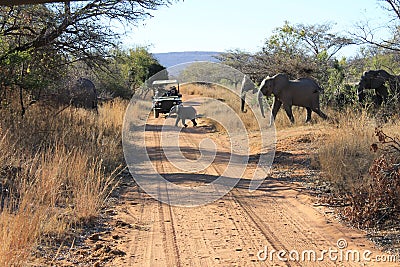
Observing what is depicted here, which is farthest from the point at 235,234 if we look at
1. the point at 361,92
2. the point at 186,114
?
the point at 186,114

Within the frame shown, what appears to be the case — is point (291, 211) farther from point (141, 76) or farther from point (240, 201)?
point (141, 76)

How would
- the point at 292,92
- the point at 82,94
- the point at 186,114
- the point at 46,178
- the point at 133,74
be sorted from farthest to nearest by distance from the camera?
1. the point at 133,74
2. the point at 186,114
3. the point at 82,94
4. the point at 292,92
5. the point at 46,178

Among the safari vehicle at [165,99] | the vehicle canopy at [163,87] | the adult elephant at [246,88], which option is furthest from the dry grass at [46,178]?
the vehicle canopy at [163,87]

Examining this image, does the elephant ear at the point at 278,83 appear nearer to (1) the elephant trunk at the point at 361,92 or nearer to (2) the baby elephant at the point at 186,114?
(1) the elephant trunk at the point at 361,92

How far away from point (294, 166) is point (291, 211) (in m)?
3.86

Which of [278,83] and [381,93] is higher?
[278,83]

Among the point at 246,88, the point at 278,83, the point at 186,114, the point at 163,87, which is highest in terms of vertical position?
the point at 278,83

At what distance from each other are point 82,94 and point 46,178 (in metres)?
12.8

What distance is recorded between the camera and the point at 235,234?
668cm

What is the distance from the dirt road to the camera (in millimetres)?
5801

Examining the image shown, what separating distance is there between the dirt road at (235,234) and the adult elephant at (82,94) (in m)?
8.63

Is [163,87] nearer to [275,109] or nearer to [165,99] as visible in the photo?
[165,99]

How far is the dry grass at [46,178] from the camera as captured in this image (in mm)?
5473

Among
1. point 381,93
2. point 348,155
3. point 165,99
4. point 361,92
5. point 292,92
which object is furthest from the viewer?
point 165,99
